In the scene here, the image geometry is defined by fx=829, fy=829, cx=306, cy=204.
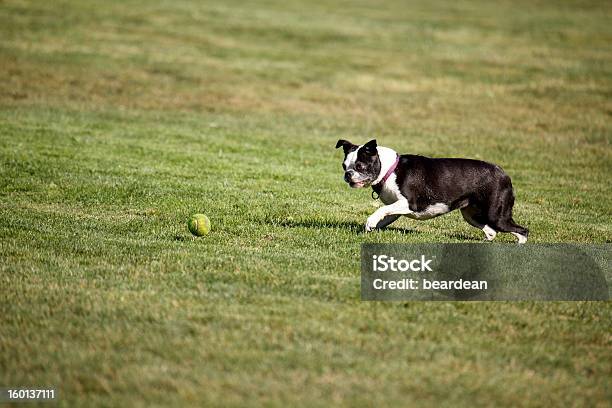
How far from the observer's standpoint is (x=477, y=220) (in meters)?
11.6

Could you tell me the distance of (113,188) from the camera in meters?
14.6

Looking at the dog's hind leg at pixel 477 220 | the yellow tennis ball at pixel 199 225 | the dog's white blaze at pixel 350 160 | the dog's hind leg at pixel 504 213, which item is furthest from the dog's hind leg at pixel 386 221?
the yellow tennis ball at pixel 199 225

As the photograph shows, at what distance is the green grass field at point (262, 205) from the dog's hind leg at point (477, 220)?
0.40m

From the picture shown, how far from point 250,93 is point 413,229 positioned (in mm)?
16260

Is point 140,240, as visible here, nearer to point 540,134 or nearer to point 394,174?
point 394,174

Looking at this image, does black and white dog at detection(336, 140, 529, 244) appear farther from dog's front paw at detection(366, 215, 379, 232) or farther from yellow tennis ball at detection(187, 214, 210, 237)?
yellow tennis ball at detection(187, 214, 210, 237)

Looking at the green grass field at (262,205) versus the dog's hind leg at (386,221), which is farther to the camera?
the dog's hind leg at (386,221)

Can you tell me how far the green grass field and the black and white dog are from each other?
512mm

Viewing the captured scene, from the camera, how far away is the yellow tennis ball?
1115 centimetres

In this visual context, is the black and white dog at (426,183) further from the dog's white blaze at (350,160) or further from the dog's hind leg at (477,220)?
the dog's hind leg at (477,220)

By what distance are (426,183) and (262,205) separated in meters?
3.58

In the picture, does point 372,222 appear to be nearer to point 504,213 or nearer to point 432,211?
point 432,211

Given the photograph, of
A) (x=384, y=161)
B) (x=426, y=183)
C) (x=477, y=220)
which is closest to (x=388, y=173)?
(x=384, y=161)

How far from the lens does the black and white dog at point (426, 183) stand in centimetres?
1104
